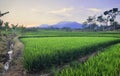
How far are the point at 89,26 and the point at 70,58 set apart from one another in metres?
95.8

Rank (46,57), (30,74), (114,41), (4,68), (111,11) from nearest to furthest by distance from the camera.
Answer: (30,74), (46,57), (4,68), (114,41), (111,11)

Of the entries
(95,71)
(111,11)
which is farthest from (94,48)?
(111,11)

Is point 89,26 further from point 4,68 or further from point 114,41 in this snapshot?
point 4,68

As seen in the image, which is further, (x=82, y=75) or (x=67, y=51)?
(x=67, y=51)

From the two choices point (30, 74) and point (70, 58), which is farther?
point (70, 58)

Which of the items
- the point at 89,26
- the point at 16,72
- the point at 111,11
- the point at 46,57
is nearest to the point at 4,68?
the point at 16,72

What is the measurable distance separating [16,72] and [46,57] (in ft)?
5.11

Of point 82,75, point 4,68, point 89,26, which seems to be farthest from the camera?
point 89,26

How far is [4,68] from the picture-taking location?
13.4m

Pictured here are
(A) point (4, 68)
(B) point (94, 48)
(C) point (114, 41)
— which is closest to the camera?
(A) point (4, 68)

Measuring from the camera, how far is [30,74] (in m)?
11.1

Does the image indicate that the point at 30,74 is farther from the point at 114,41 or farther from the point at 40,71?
the point at 114,41

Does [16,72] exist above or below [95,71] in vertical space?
below

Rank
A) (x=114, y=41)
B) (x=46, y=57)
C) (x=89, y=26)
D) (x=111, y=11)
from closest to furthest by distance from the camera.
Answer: (x=46, y=57)
(x=114, y=41)
(x=111, y=11)
(x=89, y=26)
